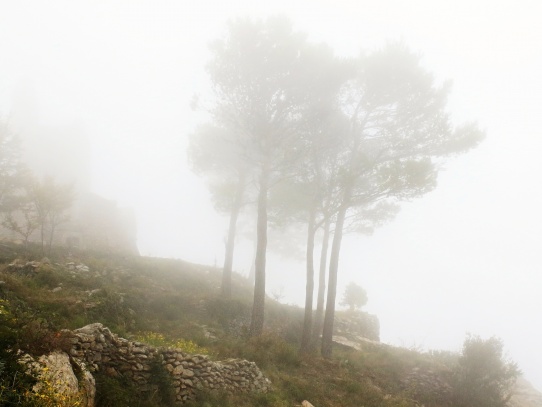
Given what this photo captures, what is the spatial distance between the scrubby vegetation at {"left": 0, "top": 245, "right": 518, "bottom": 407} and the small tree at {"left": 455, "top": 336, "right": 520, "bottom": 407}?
0.14ft

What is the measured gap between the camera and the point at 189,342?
10023 mm

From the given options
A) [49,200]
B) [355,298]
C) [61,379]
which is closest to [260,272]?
[61,379]

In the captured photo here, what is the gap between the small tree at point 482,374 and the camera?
10.6 metres

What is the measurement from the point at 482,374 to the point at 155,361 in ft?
35.9

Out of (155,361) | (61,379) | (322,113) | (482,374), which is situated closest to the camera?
(61,379)

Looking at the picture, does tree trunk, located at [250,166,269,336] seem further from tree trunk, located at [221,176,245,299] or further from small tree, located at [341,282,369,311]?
small tree, located at [341,282,369,311]

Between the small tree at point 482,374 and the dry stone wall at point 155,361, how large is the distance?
Answer: 7249 millimetres

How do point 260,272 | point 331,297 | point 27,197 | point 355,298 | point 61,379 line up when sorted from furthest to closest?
point 355,298
point 27,197
point 260,272
point 331,297
point 61,379

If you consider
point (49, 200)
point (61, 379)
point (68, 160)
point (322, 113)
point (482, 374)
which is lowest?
point (482, 374)

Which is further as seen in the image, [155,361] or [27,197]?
[27,197]

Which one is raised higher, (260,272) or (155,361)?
(260,272)

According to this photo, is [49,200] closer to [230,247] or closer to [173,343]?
[230,247]

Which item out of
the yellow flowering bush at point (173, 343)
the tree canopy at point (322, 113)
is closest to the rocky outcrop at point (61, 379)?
the yellow flowering bush at point (173, 343)

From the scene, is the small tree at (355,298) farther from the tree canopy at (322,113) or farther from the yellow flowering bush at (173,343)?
the yellow flowering bush at (173,343)
